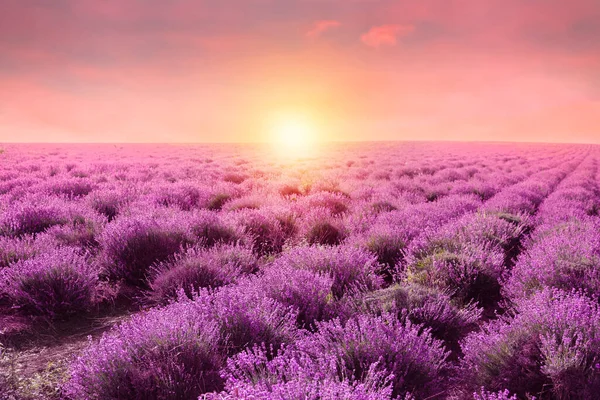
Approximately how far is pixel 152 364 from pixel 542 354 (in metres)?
2.45

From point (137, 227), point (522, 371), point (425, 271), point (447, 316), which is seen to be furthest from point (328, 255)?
point (137, 227)

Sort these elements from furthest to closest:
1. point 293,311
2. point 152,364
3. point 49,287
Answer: point 49,287, point 293,311, point 152,364

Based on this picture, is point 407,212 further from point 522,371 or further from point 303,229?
point 522,371

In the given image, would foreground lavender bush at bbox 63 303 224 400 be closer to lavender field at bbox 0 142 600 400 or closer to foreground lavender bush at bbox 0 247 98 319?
lavender field at bbox 0 142 600 400

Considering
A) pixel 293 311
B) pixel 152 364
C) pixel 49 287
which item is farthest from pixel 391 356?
pixel 49 287

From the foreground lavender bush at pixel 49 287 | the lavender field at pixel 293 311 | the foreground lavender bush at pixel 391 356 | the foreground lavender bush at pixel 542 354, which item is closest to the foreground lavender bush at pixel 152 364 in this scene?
the lavender field at pixel 293 311

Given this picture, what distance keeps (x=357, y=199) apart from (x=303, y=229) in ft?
12.3

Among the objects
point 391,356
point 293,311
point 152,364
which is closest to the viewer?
point 152,364

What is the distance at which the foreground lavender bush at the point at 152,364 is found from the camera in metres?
2.08

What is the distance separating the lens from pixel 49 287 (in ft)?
11.5

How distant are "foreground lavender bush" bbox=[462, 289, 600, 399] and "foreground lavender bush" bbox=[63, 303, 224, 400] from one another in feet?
5.69

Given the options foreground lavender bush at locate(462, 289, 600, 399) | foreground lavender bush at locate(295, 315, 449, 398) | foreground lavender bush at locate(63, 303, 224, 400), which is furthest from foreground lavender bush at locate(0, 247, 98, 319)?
foreground lavender bush at locate(462, 289, 600, 399)

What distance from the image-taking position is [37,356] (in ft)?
9.27

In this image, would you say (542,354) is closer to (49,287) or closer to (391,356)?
(391,356)
